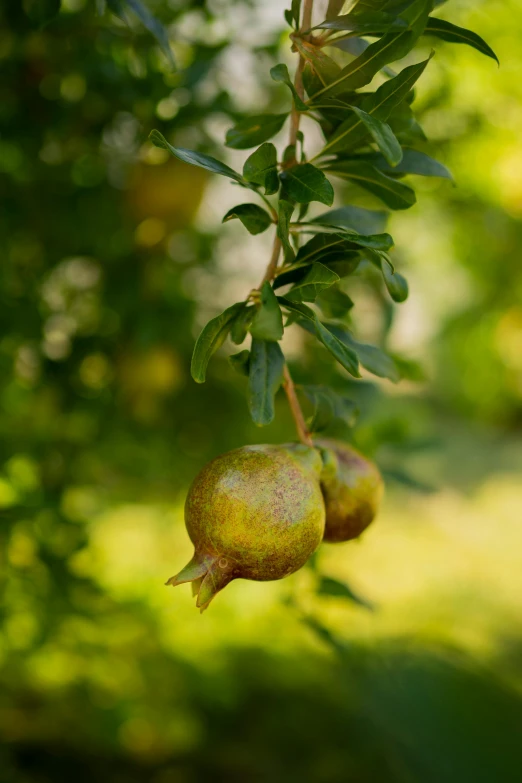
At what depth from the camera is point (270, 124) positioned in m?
0.57

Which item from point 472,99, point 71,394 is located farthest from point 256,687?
point 472,99

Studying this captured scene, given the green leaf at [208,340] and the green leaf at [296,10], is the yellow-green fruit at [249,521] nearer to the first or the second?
the green leaf at [208,340]

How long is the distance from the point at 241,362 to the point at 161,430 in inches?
34.6

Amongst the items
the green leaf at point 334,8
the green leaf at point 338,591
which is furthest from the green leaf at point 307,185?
the green leaf at point 338,591

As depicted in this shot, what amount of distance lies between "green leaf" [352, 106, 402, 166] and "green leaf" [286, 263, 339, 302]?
71 mm

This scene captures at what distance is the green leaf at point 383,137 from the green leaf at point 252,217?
10 cm

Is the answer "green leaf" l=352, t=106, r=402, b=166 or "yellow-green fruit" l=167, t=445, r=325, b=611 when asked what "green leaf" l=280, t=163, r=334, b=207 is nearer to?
"green leaf" l=352, t=106, r=402, b=166

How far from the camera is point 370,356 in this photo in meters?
0.58

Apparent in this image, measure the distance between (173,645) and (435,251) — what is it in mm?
2669

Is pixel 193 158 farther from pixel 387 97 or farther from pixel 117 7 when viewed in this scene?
pixel 117 7

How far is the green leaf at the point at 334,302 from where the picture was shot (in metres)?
0.55

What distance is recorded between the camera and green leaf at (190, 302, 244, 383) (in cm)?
45

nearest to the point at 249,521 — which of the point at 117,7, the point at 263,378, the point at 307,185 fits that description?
the point at 263,378

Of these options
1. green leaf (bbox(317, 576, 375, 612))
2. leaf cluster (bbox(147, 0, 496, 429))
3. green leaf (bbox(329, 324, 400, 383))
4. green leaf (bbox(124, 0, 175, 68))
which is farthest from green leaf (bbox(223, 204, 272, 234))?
green leaf (bbox(317, 576, 375, 612))
